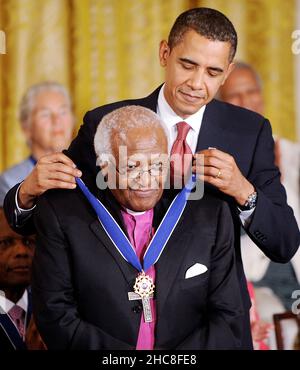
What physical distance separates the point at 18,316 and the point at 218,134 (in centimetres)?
103

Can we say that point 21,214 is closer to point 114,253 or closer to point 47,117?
point 114,253

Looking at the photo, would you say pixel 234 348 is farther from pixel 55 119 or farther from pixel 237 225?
pixel 55 119

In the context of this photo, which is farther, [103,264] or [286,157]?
[286,157]

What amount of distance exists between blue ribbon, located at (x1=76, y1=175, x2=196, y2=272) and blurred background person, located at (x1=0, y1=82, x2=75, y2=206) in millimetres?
1041

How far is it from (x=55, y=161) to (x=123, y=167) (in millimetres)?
202

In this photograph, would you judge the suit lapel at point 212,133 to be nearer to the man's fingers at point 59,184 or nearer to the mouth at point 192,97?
the mouth at point 192,97

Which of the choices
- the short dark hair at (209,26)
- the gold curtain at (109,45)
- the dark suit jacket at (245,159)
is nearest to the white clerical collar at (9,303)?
the dark suit jacket at (245,159)

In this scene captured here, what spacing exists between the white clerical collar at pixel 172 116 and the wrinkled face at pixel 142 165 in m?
0.27

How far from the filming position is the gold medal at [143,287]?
7.44ft

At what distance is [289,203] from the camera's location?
3.38m

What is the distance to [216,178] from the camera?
89.2 inches

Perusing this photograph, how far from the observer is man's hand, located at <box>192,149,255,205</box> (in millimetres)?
2254
